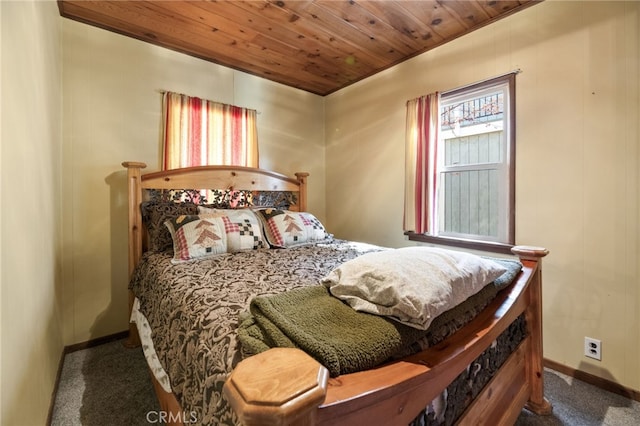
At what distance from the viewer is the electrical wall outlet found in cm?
175

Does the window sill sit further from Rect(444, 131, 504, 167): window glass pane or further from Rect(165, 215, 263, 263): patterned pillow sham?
Rect(165, 215, 263, 263): patterned pillow sham

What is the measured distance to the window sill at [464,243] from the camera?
215 centimetres

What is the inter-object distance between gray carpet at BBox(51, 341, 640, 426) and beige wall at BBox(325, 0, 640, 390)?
0.59 ft

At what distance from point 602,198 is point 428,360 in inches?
70.0

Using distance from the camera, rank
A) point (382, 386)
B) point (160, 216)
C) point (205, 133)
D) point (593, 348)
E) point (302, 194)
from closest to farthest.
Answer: point (382, 386) < point (593, 348) < point (160, 216) < point (205, 133) < point (302, 194)

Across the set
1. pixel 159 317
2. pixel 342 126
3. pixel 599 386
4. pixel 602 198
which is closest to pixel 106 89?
pixel 159 317

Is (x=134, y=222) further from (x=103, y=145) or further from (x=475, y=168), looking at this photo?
(x=475, y=168)

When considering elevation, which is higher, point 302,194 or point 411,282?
point 302,194

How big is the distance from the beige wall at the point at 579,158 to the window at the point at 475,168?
0.28ft

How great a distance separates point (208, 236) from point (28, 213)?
0.94m

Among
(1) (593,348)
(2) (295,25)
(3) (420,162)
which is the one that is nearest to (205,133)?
(2) (295,25)

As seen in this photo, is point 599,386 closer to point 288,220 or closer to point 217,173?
point 288,220

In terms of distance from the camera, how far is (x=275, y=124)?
325cm

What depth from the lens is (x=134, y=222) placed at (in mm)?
2250
